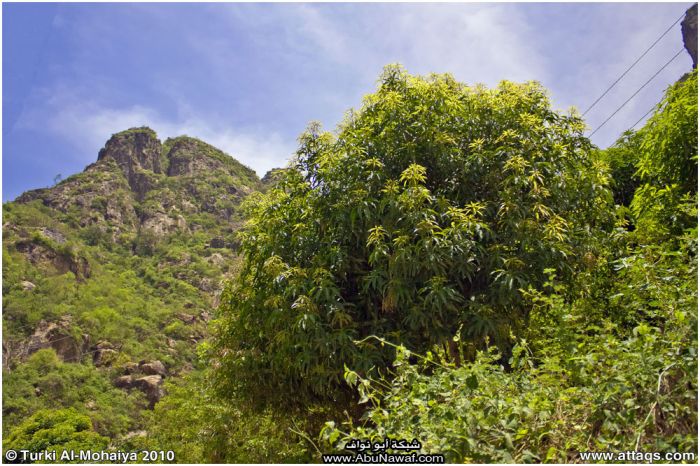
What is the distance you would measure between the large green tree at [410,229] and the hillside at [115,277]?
42.6 metres

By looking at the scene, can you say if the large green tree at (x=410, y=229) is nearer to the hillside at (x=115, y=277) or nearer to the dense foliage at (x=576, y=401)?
the dense foliage at (x=576, y=401)

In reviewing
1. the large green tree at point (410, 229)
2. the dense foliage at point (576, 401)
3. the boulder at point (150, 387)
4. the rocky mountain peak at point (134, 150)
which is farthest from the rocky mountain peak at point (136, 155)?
the dense foliage at point (576, 401)

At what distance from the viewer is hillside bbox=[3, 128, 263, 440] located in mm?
49906

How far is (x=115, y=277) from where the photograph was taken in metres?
73.6

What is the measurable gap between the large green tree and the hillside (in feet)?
140

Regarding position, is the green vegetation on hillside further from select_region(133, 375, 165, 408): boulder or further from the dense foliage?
select_region(133, 375, 165, 408): boulder

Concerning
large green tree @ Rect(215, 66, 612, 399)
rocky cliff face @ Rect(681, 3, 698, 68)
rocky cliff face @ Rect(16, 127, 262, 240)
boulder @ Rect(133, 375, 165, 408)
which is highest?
rocky cliff face @ Rect(16, 127, 262, 240)

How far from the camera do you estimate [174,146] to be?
11531 cm

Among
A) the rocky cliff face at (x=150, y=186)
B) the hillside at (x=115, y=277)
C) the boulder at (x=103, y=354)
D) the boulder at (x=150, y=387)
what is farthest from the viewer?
the rocky cliff face at (x=150, y=186)

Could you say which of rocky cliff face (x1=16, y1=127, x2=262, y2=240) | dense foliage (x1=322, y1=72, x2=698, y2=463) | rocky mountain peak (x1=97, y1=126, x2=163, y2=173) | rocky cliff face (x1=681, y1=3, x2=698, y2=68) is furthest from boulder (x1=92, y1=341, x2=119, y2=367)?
rocky cliff face (x1=681, y1=3, x2=698, y2=68)

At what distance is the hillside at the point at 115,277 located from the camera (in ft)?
164

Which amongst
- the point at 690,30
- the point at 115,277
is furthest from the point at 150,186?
the point at 690,30

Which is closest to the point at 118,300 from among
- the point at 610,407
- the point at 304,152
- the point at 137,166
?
the point at 137,166

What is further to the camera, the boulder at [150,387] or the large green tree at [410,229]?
the boulder at [150,387]
